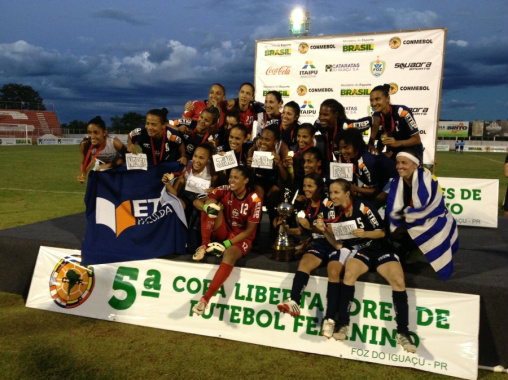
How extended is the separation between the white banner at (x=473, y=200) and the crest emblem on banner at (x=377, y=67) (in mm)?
2453

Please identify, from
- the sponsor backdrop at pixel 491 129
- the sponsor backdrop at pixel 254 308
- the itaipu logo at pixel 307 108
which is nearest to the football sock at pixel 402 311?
the sponsor backdrop at pixel 254 308

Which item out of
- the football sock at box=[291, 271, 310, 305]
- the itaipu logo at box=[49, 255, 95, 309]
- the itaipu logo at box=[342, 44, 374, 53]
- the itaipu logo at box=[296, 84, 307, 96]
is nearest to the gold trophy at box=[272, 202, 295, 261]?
the football sock at box=[291, 271, 310, 305]

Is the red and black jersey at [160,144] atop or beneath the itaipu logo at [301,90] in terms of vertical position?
beneath

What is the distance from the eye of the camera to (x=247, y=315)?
13.1ft

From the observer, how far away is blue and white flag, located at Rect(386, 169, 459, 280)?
145 inches

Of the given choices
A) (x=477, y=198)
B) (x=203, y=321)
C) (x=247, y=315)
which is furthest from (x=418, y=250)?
(x=477, y=198)

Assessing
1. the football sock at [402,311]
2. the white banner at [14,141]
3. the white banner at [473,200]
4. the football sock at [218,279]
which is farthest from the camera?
the white banner at [14,141]

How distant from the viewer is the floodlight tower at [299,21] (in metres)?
13.1

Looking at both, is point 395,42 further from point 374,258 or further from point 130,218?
point 130,218

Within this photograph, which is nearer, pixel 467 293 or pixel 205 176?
pixel 467 293

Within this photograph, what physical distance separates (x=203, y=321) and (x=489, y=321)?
2512mm

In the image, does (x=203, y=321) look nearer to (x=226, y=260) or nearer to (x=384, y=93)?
(x=226, y=260)

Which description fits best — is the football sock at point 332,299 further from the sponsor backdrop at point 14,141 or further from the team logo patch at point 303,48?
the sponsor backdrop at point 14,141

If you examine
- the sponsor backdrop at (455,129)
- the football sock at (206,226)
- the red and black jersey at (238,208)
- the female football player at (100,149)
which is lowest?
the football sock at (206,226)
